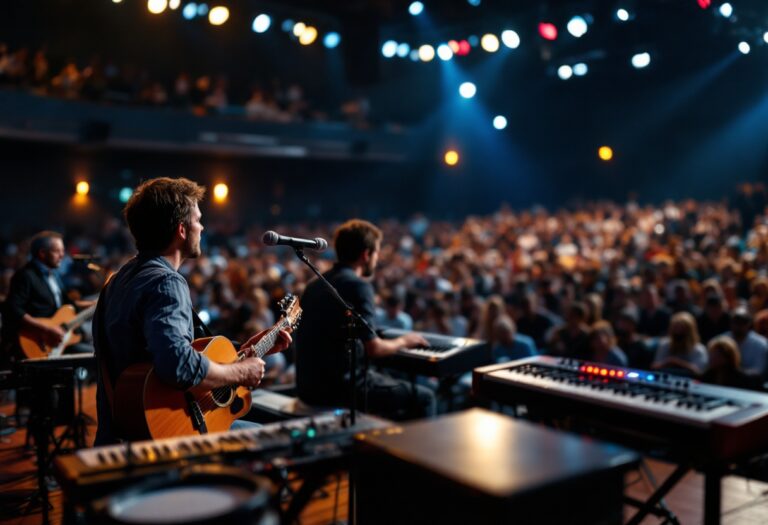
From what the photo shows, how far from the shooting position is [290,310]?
10.8 ft

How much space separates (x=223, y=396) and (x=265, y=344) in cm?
31

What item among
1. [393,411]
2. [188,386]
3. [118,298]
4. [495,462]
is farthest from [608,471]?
[393,411]

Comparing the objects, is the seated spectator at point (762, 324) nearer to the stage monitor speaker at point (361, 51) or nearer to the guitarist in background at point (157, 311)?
the guitarist in background at point (157, 311)

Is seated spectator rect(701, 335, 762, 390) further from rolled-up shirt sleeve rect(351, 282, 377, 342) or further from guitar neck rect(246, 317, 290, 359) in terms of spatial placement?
guitar neck rect(246, 317, 290, 359)

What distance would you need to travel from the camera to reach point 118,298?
244 cm

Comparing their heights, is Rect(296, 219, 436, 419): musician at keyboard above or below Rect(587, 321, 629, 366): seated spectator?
above

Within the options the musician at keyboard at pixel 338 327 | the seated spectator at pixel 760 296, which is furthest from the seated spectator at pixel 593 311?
the musician at keyboard at pixel 338 327

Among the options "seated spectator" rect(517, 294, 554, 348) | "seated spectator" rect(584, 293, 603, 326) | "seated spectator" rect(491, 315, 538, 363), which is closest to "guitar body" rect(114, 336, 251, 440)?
"seated spectator" rect(491, 315, 538, 363)

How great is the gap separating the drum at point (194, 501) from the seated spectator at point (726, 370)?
409cm

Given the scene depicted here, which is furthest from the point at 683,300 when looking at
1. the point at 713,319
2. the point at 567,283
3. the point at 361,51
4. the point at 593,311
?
the point at 361,51

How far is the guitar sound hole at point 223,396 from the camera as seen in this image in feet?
9.06

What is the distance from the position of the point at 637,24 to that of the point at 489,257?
438 centimetres

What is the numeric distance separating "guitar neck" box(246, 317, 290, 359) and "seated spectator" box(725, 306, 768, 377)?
4.12 metres

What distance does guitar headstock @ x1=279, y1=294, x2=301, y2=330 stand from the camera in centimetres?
326
